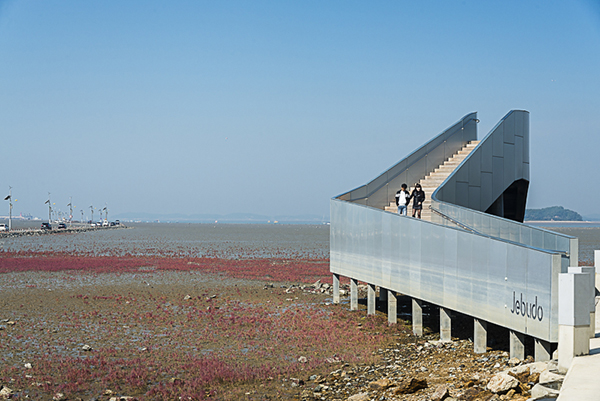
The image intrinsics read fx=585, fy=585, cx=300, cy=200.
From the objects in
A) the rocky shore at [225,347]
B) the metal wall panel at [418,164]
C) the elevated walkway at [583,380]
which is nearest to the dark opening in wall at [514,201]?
the metal wall panel at [418,164]

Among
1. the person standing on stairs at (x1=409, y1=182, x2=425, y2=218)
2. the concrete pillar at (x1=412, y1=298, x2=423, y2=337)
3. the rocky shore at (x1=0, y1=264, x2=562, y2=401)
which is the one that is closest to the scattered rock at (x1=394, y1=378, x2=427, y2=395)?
the rocky shore at (x1=0, y1=264, x2=562, y2=401)

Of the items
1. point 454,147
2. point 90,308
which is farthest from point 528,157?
point 90,308

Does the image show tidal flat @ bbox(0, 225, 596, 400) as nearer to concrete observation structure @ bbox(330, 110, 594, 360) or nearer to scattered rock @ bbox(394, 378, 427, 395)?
scattered rock @ bbox(394, 378, 427, 395)

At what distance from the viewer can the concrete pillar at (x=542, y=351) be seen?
10836 mm

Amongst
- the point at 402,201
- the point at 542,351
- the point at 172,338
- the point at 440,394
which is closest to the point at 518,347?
the point at 542,351

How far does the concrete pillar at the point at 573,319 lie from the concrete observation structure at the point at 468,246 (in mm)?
26

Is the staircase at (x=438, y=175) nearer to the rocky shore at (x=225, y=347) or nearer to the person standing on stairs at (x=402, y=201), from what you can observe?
the person standing on stairs at (x=402, y=201)

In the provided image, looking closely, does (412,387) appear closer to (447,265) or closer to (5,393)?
(447,265)

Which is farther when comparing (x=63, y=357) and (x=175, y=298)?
(x=175, y=298)

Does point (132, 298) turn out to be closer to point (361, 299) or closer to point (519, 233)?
point (361, 299)

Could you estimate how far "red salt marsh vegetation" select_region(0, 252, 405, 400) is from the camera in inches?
482

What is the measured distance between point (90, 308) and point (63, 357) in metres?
7.80

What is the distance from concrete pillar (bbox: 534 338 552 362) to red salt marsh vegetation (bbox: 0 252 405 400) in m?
4.44

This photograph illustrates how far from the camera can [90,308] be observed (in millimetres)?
21766
